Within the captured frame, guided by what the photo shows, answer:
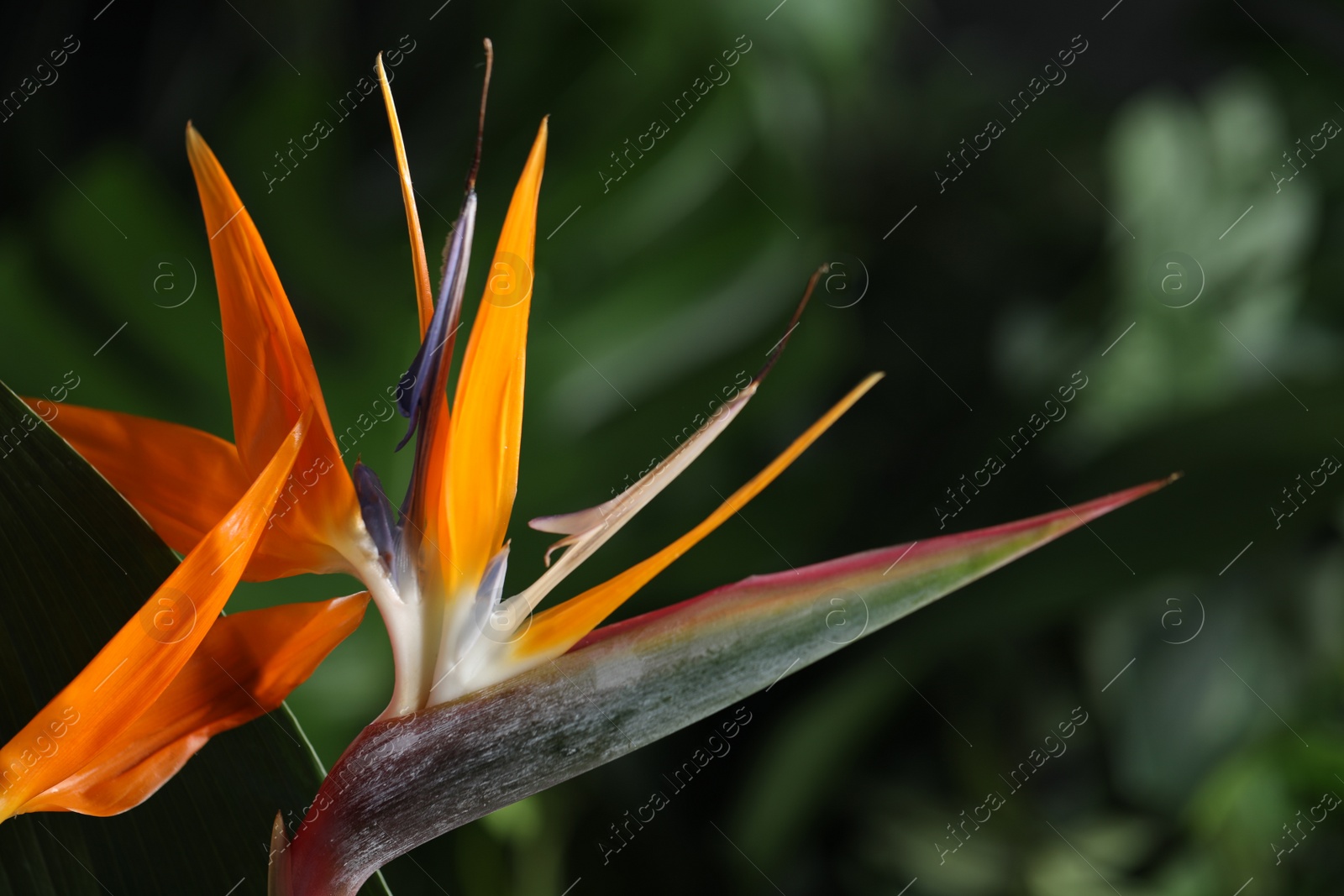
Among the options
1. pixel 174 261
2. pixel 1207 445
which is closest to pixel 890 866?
pixel 1207 445

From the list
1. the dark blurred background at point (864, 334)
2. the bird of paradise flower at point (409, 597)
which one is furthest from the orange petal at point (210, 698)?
the dark blurred background at point (864, 334)

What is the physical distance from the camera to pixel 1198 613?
1105mm

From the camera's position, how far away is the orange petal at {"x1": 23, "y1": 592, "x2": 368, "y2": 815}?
244 millimetres

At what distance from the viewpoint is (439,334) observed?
0.29 metres

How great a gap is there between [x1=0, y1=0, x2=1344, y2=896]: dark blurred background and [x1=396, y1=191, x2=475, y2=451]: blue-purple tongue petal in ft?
1.25

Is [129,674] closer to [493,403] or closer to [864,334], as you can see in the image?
[493,403]

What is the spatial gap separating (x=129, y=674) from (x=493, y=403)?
0.12 metres

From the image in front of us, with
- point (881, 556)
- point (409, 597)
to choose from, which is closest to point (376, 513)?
point (409, 597)

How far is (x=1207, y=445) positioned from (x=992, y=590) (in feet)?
0.65

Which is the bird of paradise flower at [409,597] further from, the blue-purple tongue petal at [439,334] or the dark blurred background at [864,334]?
the dark blurred background at [864,334]

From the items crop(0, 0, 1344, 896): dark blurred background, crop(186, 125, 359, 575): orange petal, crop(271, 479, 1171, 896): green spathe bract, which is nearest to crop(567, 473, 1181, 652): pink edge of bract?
crop(271, 479, 1171, 896): green spathe bract

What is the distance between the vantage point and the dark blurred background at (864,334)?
0.76 meters

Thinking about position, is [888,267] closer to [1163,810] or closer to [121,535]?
[1163,810]

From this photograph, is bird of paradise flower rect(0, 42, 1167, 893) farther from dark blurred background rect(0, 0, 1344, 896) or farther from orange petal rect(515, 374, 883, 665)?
dark blurred background rect(0, 0, 1344, 896)
